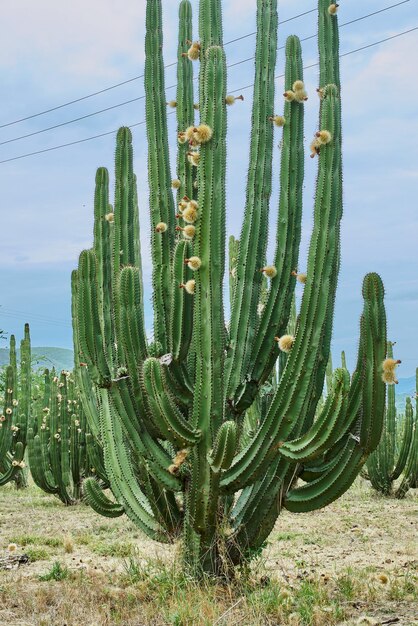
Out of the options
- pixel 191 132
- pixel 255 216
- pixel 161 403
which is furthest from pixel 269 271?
pixel 161 403

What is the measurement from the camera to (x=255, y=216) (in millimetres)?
5883

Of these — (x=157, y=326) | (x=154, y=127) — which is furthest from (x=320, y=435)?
(x=154, y=127)

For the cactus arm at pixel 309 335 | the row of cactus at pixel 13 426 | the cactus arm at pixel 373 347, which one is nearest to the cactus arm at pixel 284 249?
the cactus arm at pixel 309 335

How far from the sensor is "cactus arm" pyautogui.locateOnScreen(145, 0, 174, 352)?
6137 mm

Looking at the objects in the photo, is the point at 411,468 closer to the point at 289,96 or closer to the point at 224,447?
the point at 289,96

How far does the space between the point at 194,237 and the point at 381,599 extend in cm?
301

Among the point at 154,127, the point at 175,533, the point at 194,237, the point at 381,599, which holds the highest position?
the point at 154,127

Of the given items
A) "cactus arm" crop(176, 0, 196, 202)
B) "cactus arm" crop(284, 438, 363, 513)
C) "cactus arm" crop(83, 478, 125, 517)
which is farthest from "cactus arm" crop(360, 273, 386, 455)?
"cactus arm" crop(83, 478, 125, 517)

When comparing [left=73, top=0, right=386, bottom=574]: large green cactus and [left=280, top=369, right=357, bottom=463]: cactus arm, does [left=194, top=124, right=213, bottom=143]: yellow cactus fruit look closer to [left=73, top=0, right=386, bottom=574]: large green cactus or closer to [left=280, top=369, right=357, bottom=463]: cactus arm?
[left=73, top=0, right=386, bottom=574]: large green cactus

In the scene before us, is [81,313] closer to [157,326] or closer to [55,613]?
[157,326]

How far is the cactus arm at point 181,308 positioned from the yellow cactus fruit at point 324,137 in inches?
46.7

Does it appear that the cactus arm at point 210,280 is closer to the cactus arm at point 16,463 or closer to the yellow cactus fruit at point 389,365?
the yellow cactus fruit at point 389,365

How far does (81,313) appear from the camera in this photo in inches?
241

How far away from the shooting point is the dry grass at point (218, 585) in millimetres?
5195
